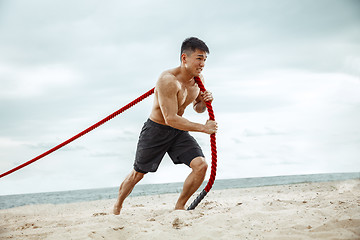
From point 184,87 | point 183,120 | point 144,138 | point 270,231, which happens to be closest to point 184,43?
point 184,87

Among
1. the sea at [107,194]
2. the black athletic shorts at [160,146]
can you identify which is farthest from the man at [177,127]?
the sea at [107,194]

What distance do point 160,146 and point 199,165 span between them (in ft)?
1.55

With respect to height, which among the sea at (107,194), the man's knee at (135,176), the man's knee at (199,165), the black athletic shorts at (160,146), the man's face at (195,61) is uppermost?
the man's face at (195,61)

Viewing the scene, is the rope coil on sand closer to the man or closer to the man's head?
the man

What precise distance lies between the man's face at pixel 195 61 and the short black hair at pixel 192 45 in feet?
0.12

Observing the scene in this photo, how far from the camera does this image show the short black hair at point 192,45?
3131mm

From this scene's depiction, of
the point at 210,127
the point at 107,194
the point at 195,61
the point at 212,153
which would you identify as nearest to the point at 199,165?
the point at 212,153

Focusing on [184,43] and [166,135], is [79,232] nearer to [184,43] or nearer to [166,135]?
[166,135]

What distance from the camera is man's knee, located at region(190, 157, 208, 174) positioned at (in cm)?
336

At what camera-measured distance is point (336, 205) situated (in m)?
2.86

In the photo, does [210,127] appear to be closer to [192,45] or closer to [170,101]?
[170,101]

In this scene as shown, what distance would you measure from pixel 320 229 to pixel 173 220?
1.17m

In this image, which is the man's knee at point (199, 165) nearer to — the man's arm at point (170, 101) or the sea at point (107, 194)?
the man's arm at point (170, 101)

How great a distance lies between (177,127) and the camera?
3137mm
